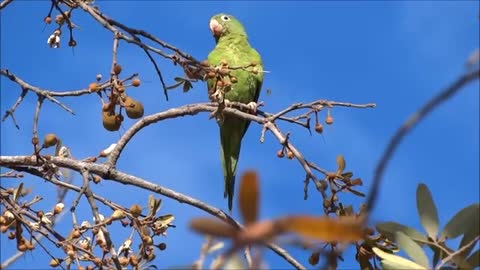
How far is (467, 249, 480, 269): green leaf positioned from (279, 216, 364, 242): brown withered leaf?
0.83 meters

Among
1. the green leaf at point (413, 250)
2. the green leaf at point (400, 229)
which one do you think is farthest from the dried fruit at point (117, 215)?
the green leaf at point (413, 250)

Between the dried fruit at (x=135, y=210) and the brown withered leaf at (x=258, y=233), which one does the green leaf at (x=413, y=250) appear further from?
the dried fruit at (x=135, y=210)

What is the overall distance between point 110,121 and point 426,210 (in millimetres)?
1323

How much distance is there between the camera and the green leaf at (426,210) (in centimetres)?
126

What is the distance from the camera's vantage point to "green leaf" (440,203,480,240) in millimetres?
1198

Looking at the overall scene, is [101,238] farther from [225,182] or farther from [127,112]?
[225,182]

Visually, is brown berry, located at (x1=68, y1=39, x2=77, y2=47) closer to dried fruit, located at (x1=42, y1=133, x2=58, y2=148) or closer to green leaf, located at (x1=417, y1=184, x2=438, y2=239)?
dried fruit, located at (x1=42, y1=133, x2=58, y2=148)

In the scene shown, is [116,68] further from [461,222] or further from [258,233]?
[258,233]

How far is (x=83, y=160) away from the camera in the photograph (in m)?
2.50

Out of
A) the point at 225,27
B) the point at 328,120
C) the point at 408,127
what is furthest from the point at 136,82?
the point at 225,27

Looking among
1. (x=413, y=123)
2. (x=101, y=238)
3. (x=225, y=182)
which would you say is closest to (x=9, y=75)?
(x=101, y=238)

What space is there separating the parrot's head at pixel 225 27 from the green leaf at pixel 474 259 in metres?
5.08

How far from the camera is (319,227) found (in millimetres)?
353

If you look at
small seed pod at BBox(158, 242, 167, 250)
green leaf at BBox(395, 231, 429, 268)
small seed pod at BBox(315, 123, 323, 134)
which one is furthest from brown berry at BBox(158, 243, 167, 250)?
green leaf at BBox(395, 231, 429, 268)
